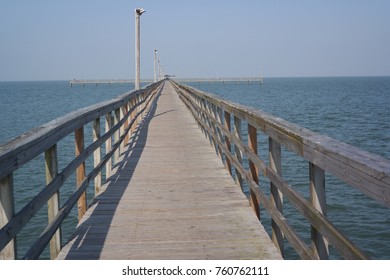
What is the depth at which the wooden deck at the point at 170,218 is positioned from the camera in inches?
152

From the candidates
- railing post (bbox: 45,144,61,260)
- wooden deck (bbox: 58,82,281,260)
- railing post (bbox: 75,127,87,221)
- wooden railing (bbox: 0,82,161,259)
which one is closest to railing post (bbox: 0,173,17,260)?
wooden railing (bbox: 0,82,161,259)

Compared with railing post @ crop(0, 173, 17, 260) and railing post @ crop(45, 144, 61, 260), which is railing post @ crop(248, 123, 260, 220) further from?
railing post @ crop(0, 173, 17, 260)

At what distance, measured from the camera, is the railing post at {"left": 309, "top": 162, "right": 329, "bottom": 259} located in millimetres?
2766

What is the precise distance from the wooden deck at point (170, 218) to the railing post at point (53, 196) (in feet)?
0.29

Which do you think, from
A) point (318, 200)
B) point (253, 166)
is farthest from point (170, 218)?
point (318, 200)

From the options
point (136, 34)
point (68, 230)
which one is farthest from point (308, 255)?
point (136, 34)

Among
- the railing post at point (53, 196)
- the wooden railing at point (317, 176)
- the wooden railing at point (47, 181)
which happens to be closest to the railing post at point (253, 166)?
the wooden railing at point (317, 176)

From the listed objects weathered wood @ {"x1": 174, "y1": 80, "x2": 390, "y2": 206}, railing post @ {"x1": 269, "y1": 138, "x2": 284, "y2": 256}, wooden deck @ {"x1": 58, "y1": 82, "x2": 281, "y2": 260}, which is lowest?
wooden deck @ {"x1": 58, "y1": 82, "x2": 281, "y2": 260}

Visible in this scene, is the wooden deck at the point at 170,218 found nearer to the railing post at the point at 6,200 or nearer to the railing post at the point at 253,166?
the railing post at the point at 253,166

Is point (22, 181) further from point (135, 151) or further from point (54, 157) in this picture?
point (54, 157)

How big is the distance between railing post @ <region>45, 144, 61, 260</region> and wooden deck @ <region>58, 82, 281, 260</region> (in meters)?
0.09

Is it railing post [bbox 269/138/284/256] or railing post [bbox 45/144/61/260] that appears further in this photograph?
railing post [bbox 269/138/284/256]

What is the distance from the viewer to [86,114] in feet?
15.9

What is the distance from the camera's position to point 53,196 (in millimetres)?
3656
